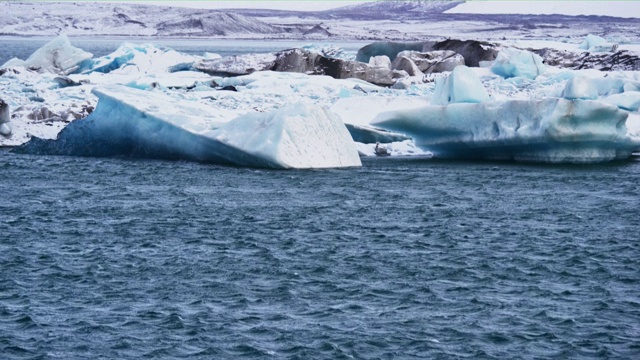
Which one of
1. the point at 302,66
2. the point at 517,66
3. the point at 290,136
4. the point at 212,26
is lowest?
the point at 212,26

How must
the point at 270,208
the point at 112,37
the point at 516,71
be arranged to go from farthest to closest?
1. the point at 112,37
2. the point at 516,71
3. the point at 270,208

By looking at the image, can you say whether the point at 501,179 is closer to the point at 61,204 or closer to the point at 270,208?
the point at 270,208

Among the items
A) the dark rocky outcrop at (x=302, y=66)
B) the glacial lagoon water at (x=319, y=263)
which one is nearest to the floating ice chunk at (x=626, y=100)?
the glacial lagoon water at (x=319, y=263)

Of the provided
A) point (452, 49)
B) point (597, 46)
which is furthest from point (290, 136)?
point (597, 46)

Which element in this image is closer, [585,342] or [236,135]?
[585,342]

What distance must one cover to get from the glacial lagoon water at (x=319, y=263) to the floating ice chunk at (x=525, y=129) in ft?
1.95

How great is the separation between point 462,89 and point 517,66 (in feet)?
28.8

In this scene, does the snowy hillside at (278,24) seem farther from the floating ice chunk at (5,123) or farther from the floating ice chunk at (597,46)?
the floating ice chunk at (5,123)

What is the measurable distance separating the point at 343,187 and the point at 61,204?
402cm

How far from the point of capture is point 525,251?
41.5ft

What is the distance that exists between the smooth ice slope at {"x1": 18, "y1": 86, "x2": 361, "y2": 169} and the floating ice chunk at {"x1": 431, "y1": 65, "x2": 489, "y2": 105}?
204 centimetres

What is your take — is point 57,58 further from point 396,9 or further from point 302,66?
point 396,9

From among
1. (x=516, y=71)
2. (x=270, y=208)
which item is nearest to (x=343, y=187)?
(x=270, y=208)

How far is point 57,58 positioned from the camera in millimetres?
34156
